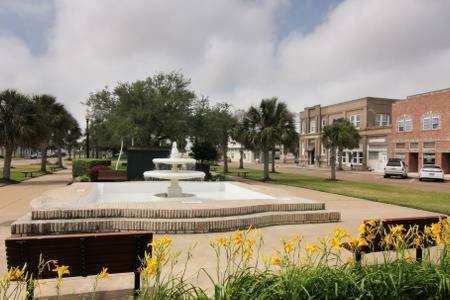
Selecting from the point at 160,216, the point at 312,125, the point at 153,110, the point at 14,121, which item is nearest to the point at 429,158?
the point at 312,125

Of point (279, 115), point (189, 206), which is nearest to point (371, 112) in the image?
point (279, 115)

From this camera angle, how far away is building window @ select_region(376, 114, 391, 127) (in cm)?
5448

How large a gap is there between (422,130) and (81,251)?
45.6 meters

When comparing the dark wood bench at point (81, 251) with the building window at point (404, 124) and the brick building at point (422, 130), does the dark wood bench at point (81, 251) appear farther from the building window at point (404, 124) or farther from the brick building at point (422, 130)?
the building window at point (404, 124)

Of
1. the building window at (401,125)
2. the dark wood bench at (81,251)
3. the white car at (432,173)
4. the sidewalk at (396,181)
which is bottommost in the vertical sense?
the sidewalk at (396,181)

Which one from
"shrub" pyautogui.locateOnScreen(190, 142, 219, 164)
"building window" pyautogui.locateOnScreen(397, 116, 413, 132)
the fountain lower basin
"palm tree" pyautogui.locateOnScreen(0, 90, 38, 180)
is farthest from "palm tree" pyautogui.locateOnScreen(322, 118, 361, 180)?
"palm tree" pyautogui.locateOnScreen(0, 90, 38, 180)

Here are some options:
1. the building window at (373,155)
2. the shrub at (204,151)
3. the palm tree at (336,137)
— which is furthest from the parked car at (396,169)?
the building window at (373,155)

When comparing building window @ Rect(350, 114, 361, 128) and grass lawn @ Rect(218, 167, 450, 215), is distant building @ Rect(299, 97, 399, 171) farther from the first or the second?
grass lawn @ Rect(218, 167, 450, 215)

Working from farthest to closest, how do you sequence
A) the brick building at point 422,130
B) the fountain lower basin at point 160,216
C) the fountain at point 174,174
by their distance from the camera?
the brick building at point 422,130
the fountain at point 174,174
the fountain lower basin at point 160,216

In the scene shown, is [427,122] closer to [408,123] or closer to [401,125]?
[408,123]

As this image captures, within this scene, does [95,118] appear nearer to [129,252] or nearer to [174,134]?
[174,134]

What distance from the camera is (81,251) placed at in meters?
4.11

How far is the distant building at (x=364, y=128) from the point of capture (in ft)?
165

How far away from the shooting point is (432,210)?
1277 cm
